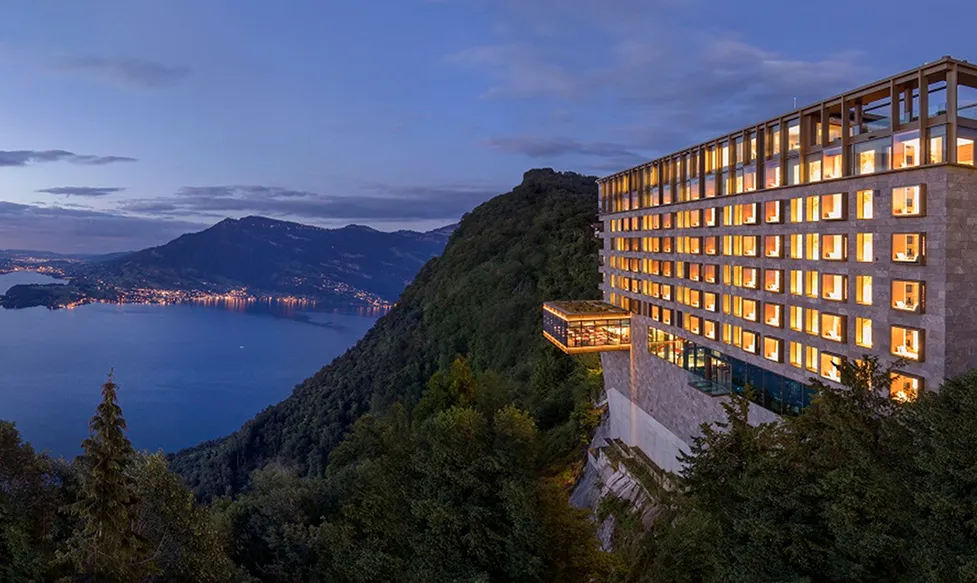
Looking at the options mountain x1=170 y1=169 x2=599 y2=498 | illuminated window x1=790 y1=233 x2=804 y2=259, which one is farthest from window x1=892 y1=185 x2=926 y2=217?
mountain x1=170 y1=169 x2=599 y2=498

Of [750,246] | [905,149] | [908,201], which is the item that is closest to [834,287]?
[908,201]

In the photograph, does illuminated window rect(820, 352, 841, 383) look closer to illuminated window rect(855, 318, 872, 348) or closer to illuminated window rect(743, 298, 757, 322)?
illuminated window rect(855, 318, 872, 348)

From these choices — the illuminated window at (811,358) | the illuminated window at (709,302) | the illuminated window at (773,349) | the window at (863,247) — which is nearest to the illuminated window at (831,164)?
the window at (863,247)

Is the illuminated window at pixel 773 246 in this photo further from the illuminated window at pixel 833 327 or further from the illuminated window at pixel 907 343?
the illuminated window at pixel 907 343

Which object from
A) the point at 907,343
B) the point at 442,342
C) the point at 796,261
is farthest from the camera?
the point at 442,342

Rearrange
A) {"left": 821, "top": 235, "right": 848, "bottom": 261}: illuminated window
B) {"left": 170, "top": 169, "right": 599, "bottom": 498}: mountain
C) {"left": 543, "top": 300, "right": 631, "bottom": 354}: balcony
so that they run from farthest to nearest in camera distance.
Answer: {"left": 170, "top": 169, "right": 599, "bottom": 498}: mountain
{"left": 543, "top": 300, "right": 631, "bottom": 354}: balcony
{"left": 821, "top": 235, "right": 848, "bottom": 261}: illuminated window

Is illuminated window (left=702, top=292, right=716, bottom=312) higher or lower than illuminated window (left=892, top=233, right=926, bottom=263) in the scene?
lower

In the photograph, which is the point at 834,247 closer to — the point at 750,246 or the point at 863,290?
the point at 863,290
